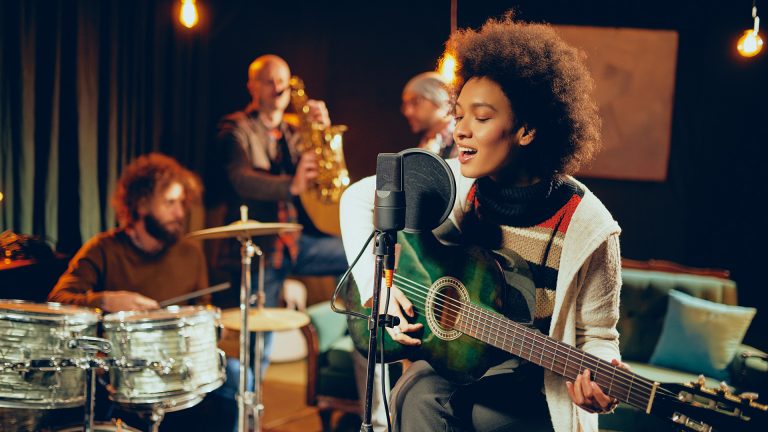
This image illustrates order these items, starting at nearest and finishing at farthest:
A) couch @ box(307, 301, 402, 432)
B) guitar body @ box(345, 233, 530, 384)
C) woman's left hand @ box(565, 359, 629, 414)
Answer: woman's left hand @ box(565, 359, 629, 414), guitar body @ box(345, 233, 530, 384), couch @ box(307, 301, 402, 432)

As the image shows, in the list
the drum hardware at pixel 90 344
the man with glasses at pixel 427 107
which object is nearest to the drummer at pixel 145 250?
the drum hardware at pixel 90 344

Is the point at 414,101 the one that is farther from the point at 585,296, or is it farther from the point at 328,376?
the point at 585,296

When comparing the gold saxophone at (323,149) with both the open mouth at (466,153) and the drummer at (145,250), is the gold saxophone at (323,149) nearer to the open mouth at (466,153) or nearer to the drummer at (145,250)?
the drummer at (145,250)

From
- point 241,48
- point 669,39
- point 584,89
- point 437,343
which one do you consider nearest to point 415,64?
point 241,48

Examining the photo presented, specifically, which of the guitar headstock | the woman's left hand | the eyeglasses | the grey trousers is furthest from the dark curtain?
the guitar headstock

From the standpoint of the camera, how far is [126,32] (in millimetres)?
4402

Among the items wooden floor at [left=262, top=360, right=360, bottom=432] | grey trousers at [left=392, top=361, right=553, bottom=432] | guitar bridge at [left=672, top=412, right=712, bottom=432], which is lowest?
wooden floor at [left=262, top=360, right=360, bottom=432]

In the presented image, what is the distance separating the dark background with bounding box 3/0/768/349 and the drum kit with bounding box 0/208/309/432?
2223 mm

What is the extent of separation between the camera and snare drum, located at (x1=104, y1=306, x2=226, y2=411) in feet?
8.79

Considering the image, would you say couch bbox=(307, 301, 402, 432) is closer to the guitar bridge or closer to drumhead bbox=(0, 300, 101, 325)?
drumhead bbox=(0, 300, 101, 325)

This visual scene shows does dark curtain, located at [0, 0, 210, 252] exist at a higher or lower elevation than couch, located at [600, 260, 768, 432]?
higher

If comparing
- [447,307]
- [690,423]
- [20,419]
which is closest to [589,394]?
[690,423]

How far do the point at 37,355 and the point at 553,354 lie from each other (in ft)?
6.15

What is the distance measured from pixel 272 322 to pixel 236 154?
1427 millimetres
